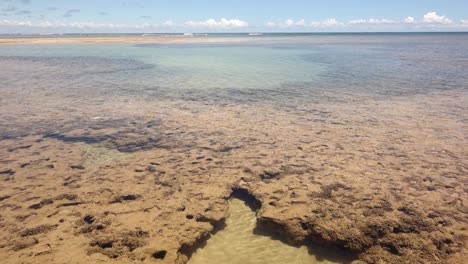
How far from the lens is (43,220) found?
4.64 m

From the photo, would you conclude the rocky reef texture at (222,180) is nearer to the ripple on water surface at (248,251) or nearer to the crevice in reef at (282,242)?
the crevice in reef at (282,242)

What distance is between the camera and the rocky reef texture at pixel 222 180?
4215mm

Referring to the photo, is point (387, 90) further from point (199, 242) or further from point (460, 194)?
point (199, 242)

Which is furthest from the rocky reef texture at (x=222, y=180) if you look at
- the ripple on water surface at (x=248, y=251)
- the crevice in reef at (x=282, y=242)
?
the ripple on water surface at (x=248, y=251)

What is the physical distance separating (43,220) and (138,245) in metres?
1.55

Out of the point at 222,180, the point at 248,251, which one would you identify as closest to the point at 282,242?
the point at 248,251

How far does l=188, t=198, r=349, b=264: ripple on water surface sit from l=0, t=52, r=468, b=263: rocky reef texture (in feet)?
0.53

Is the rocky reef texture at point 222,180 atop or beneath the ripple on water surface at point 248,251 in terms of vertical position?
atop

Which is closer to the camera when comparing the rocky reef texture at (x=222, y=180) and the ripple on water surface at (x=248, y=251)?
the ripple on water surface at (x=248, y=251)

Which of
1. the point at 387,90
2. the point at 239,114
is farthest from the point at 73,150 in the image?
the point at 387,90

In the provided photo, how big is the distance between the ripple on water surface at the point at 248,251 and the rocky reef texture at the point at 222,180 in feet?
0.53

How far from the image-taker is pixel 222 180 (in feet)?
18.9

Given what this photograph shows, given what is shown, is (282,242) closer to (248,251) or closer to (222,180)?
(248,251)

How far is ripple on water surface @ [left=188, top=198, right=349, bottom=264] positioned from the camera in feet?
13.4
